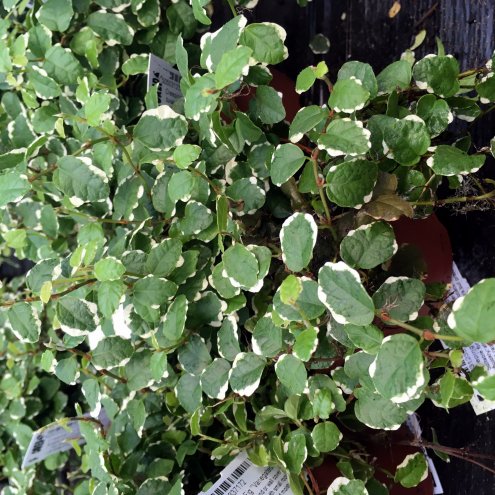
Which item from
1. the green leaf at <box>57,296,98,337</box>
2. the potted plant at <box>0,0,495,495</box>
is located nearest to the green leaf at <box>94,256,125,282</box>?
the potted plant at <box>0,0,495,495</box>

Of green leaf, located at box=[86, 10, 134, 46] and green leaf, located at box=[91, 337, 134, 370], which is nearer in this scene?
green leaf, located at box=[91, 337, 134, 370]

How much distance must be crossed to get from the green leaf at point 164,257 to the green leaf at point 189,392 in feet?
0.66

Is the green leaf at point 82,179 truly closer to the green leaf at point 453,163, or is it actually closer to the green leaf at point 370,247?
the green leaf at point 370,247

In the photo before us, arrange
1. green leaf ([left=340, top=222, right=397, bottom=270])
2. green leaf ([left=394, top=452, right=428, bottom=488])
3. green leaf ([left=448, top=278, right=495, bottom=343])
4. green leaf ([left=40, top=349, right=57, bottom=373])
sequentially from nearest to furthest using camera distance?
green leaf ([left=448, top=278, right=495, bottom=343]) < green leaf ([left=340, top=222, right=397, bottom=270]) < green leaf ([left=394, top=452, right=428, bottom=488]) < green leaf ([left=40, top=349, right=57, bottom=373])

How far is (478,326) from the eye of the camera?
1.68 feet

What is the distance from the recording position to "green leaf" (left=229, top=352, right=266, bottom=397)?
0.81 meters

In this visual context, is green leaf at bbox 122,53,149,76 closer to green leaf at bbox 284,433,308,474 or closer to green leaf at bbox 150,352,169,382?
green leaf at bbox 150,352,169,382

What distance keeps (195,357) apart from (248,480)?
22cm

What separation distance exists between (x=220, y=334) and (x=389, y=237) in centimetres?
33

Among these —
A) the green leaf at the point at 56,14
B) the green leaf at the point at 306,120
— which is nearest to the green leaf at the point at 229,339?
the green leaf at the point at 306,120

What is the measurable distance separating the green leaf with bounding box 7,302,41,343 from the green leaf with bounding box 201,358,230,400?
0.29 m

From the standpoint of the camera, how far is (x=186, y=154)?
793mm

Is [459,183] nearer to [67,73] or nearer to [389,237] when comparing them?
[389,237]

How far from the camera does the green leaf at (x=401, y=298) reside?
28.3 inches
